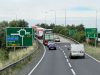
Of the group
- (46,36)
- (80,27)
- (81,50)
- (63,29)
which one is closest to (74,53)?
(81,50)

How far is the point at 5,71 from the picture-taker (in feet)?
74.2

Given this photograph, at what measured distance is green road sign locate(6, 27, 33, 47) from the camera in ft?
155

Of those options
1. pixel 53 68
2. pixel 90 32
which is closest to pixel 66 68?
pixel 53 68

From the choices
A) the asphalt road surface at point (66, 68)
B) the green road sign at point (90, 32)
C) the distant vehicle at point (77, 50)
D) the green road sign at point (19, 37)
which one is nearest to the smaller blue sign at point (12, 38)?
the green road sign at point (19, 37)

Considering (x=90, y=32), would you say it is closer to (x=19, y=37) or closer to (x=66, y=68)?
(x=19, y=37)

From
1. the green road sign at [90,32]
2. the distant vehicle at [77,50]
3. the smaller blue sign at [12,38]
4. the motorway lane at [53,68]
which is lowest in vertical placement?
the motorway lane at [53,68]

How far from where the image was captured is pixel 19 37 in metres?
47.3

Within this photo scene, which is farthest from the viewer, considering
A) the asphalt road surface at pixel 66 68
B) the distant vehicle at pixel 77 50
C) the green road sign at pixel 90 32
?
the green road sign at pixel 90 32

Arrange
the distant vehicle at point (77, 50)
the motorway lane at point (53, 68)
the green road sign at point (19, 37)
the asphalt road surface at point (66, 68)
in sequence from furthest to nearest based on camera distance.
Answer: the green road sign at point (19, 37) < the distant vehicle at point (77, 50) < the motorway lane at point (53, 68) < the asphalt road surface at point (66, 68)

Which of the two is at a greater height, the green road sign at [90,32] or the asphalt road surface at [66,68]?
the green road sign at [90,32]

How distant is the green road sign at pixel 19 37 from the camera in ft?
155

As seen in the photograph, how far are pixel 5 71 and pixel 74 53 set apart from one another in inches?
965

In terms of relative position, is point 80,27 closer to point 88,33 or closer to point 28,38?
point 88,33

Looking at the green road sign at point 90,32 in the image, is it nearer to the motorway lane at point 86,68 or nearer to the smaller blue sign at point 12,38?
the smaller blue sign at point 12,38
